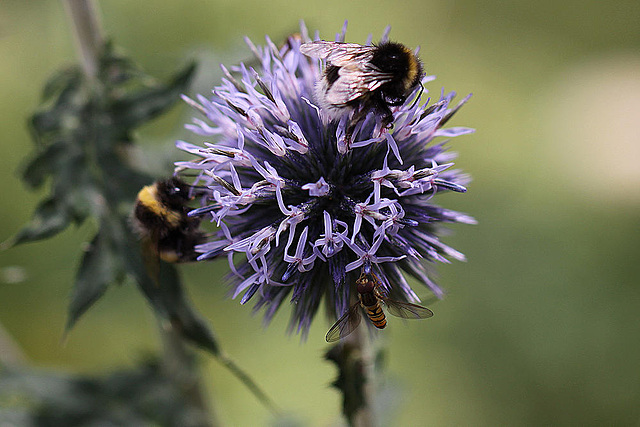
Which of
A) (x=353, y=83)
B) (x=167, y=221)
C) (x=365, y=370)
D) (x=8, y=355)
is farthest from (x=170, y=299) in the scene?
(x=8, y=355)

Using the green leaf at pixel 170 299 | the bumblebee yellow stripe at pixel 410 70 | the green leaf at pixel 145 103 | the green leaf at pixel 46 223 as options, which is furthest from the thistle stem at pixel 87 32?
the bumblebee yellow stripe at pixel 410 70

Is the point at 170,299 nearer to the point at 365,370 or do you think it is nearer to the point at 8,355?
the point at 365,370

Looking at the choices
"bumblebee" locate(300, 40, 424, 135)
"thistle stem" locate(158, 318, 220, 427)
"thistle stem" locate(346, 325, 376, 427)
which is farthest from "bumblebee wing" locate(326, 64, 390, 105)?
"thistle stem" locate(158, 318, 220, 427)

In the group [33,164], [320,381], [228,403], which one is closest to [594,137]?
[320,381]

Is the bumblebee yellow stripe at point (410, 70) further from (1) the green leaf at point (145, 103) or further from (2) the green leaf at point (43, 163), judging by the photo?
(2) the green leaf at point (43, 163)

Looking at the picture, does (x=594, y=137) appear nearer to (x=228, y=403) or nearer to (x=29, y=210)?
(x=228, y=403)

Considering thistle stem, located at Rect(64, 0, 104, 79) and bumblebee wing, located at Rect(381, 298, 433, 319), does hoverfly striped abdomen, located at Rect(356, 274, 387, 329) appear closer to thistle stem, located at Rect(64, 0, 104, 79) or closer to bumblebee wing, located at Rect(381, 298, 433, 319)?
bumblebee wing, located at Rect(381, 298, 433, 319)
